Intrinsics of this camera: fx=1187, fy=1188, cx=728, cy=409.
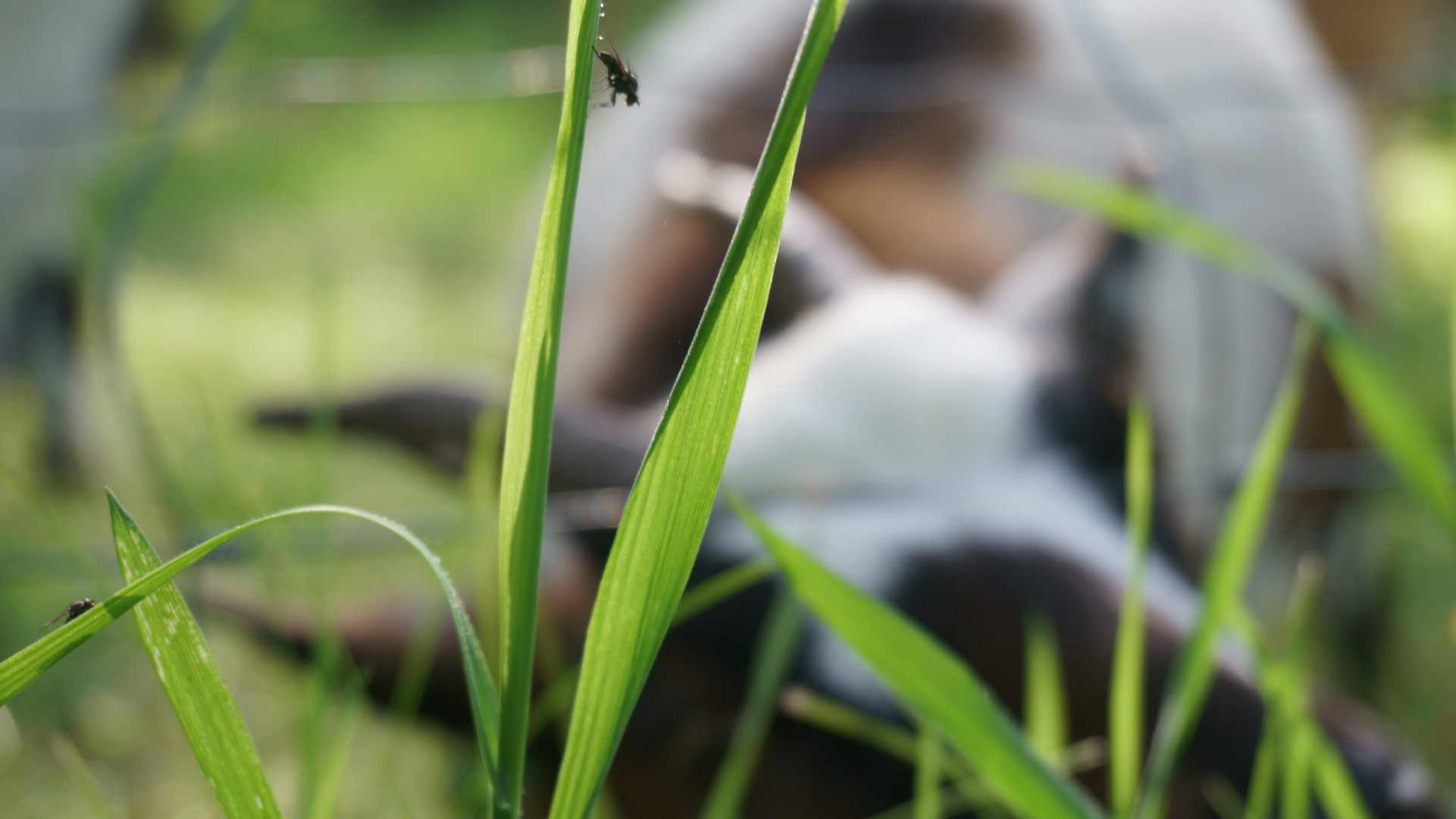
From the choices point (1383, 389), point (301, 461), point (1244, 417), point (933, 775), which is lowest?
point (301, 461)

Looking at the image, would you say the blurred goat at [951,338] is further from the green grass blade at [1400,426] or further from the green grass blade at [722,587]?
the green grass blade at [1400,426]

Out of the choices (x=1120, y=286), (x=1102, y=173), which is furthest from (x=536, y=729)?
(x=1102, y=173)

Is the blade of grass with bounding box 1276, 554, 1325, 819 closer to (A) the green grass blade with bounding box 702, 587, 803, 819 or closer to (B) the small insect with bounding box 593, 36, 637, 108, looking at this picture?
(A) the green grass blade with bounding box 702, 587, 803, 819

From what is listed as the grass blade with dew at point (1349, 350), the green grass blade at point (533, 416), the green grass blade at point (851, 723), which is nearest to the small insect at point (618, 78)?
the green grass blade at point (533, 416)

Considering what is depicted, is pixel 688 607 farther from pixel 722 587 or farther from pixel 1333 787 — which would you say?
pixel 1333 787

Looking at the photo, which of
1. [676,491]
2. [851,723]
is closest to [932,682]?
[676,491]

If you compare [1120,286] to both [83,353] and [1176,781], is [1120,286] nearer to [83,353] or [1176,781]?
[1176,781]

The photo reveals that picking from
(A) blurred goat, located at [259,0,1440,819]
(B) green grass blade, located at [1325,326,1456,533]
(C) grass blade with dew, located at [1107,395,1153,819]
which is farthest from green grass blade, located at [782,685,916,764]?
(B) green grass blade, located at [1325,326,1456,533]
